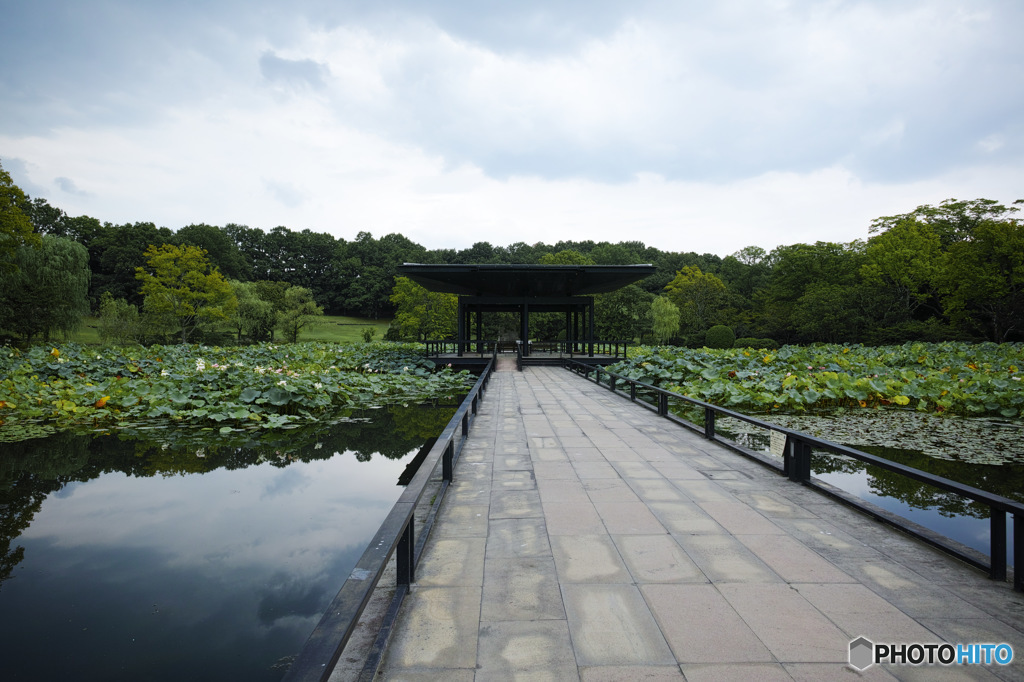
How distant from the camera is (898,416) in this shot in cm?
844

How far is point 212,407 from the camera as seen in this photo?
818cm

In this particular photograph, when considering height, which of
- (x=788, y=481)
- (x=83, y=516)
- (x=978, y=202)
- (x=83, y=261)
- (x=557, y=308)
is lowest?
(x=83, y=516)

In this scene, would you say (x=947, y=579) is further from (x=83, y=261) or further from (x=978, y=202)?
(x=978, y=202)

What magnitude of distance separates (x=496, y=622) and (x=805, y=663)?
4.36 ft

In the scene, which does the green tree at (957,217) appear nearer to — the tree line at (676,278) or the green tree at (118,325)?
the tree line at (676,278)

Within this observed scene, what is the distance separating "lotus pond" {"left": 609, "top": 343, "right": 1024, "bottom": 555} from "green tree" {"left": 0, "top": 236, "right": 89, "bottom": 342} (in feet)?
87.8

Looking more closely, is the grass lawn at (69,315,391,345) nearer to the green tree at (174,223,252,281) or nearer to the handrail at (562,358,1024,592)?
the green tree at (174,223,252,281)

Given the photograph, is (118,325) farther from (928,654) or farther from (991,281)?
(991,281)

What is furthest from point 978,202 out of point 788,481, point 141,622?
point 141,622

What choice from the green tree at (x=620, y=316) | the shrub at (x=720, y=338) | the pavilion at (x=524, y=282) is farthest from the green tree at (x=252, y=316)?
the shrub at (x=720, y=338)

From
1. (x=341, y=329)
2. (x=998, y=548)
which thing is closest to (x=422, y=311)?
(x=341, y=329)

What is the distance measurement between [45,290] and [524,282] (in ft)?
77.2


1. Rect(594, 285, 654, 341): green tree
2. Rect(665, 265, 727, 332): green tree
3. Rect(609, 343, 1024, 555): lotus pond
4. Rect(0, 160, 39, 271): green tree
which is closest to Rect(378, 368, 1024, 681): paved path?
Rect(609, 343, 1024, 555): lotus pond

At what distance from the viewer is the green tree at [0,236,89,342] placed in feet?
70.5
